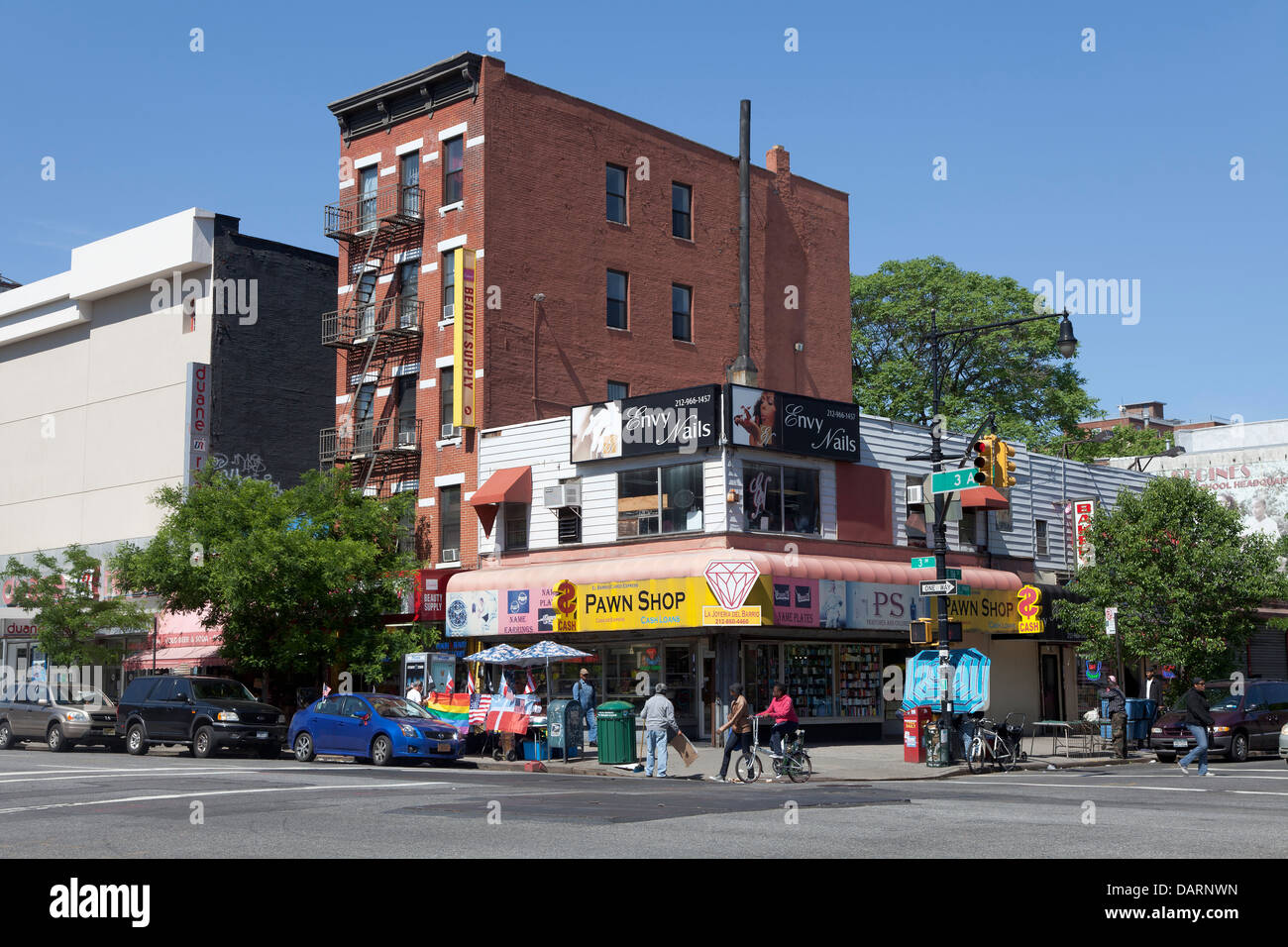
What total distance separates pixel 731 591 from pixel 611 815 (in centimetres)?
1596

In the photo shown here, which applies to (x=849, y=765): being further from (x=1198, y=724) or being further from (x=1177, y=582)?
(x=1177, y=582)

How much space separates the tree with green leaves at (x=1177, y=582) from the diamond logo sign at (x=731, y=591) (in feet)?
36.2

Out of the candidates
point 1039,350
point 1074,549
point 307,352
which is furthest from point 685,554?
point 1039,350

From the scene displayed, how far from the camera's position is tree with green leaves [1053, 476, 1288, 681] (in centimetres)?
3616

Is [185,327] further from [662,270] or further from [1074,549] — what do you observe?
[1074,549]

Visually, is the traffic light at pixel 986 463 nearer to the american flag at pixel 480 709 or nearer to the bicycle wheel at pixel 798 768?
Answer: the bicycle wheel at pixel 798 768

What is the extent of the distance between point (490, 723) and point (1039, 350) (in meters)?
35.3

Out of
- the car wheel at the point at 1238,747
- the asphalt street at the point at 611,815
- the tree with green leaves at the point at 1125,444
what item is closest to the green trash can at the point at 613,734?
the asphalt street at the point at 611,815

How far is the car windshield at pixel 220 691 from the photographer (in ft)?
103

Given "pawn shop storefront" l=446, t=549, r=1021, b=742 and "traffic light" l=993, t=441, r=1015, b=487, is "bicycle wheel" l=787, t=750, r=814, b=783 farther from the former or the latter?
"pawn shop storefront" l=446, t=549, r=1021, b=742

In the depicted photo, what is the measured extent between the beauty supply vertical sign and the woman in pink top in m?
28.3

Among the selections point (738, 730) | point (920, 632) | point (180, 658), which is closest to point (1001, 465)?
point (920, 632)

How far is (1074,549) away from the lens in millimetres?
42312
